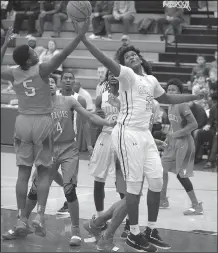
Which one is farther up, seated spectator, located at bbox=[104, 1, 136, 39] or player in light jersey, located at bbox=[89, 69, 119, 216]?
seated spectator, located at bbox=[104, 1, 136, 39]

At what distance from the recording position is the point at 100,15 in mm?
10125

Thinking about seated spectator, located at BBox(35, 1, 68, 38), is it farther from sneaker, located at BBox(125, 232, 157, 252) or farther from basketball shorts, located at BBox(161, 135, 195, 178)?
sneaker, located at BBox(125, 232, 157, 252)

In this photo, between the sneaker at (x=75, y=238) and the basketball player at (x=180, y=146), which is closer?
the sneaker at (x=75, y=238)

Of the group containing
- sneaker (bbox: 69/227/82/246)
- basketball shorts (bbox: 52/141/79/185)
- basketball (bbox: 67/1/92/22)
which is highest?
basketball (bbox: 67/1/92/22)

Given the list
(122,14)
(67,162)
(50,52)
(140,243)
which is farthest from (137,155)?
(50,52)

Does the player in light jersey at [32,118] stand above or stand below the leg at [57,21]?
below

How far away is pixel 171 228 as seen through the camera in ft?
31.4

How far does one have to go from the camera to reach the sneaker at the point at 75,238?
8.32 meters

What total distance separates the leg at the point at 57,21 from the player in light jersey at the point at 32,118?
222cm

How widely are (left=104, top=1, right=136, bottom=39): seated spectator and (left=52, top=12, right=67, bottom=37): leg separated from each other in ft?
1.80

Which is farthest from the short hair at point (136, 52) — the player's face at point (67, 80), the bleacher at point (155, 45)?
the bleacher at point (155, 45)

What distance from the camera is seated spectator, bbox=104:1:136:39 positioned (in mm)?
9500

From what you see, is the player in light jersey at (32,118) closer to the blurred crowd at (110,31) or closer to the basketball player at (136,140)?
the basketball player at (136,140)

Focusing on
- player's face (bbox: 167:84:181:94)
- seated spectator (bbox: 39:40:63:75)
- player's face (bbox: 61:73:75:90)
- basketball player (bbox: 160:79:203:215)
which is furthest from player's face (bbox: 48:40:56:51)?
player's face (bbox: 167:84:181:94)
